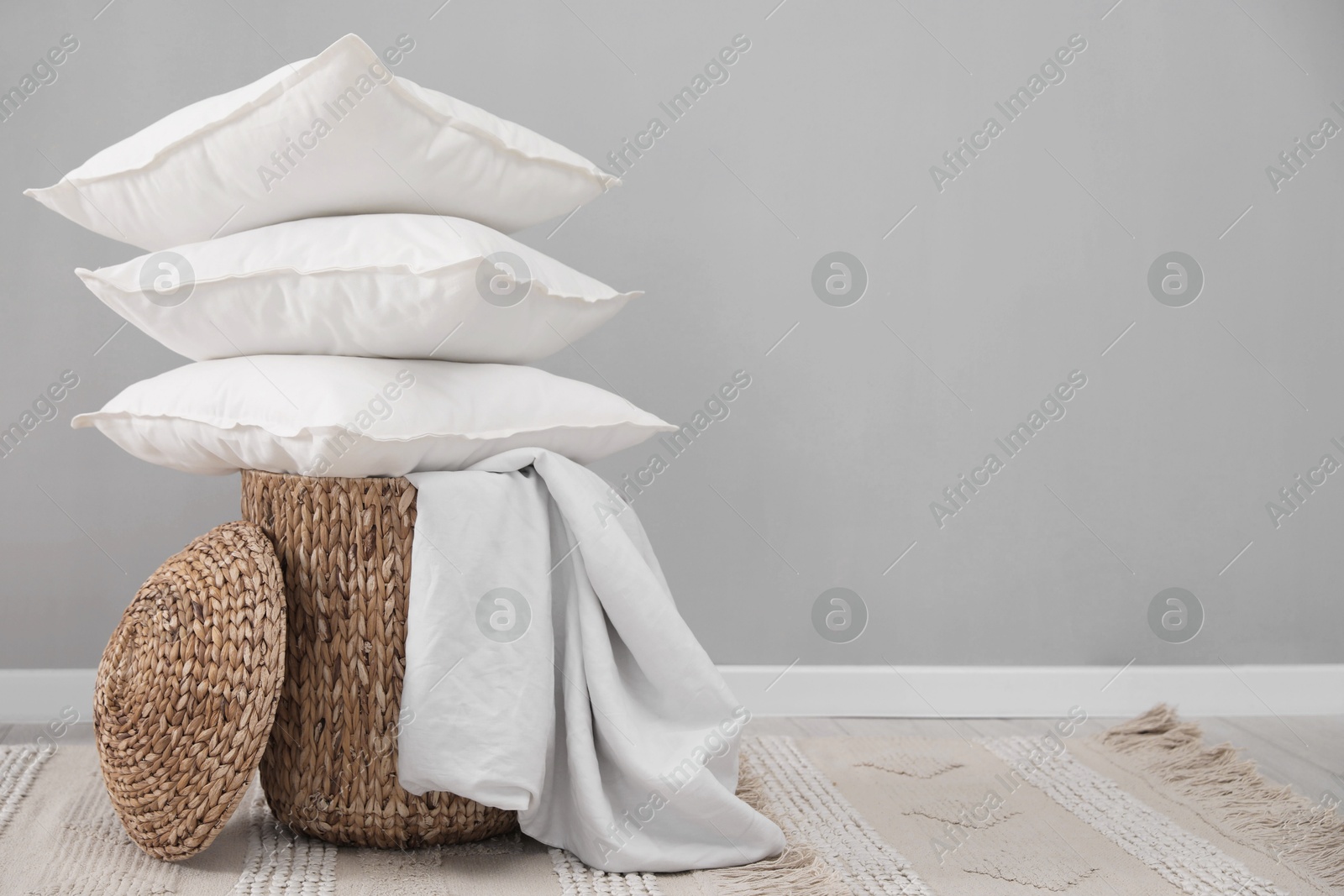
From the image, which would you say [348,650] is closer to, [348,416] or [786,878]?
[348,416]

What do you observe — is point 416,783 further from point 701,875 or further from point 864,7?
point 864,7

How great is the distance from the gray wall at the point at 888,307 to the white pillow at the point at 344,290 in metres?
0.71

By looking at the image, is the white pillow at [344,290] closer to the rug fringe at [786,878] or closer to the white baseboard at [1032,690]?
the rug fringe at [786,878]

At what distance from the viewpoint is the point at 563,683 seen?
120cm

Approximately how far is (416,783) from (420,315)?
19.6 inches

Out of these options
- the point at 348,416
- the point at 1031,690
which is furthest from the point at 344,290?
the point at 1031,690

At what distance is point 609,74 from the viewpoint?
1.88m

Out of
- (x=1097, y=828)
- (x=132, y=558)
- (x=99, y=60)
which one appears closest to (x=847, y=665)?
(x=1097, y=828)

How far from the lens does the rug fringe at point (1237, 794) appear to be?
49.4 inches

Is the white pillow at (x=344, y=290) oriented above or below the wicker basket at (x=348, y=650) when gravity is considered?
above

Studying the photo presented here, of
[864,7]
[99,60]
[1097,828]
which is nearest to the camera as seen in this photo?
[1097,828]

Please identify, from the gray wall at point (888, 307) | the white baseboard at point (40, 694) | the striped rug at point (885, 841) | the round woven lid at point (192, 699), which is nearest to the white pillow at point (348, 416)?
the round woven lid at point (192, 699)

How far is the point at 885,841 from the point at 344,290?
910 millimetres

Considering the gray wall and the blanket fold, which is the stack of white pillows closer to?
the blanket fold
